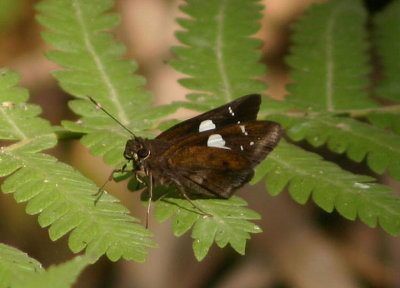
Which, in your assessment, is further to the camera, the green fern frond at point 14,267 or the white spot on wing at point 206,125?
the white spot on wing at point 206,125

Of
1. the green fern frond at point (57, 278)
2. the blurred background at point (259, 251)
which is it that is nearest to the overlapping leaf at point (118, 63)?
the green fern frond at point (57, 278)

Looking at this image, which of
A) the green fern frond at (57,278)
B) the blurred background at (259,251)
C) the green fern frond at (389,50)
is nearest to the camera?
the green fern frond at (57,278)

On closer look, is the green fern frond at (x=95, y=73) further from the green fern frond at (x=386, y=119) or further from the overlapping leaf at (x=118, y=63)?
the green fern frond at (x=386, y=119)

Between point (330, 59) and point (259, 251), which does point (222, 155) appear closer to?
point (330, 59)

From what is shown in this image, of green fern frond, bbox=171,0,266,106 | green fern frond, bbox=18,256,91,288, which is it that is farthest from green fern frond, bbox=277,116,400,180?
green fern frond, bbox=18,256,91,288

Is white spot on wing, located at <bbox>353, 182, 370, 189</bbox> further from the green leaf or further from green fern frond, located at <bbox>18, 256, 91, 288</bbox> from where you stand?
green fern frond, located at <bbox>18, 256, 91, 288</bbox>

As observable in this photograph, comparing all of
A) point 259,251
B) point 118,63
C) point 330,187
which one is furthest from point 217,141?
point 259,251
